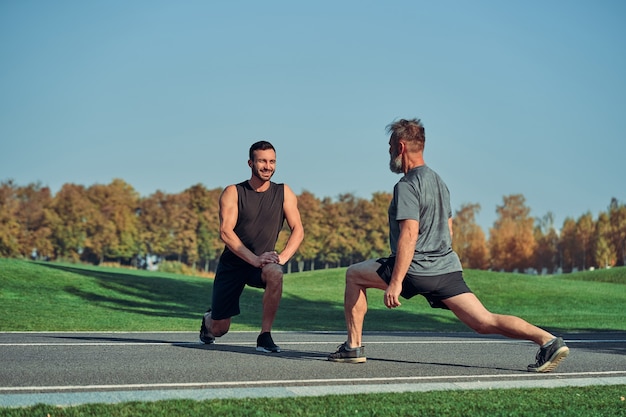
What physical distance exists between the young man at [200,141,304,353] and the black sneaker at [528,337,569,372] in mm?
2550

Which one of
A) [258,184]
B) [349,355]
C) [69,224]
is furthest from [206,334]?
[69,224]

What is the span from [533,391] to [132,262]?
270ft

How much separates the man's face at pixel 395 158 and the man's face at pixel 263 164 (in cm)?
175

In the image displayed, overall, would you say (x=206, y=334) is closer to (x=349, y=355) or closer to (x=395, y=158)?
(x=349, y=355)

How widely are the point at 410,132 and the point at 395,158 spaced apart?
0.79ft

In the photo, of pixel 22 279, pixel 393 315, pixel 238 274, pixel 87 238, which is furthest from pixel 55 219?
pixel 238 274

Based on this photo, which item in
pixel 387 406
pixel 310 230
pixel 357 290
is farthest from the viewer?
pixel 310 230

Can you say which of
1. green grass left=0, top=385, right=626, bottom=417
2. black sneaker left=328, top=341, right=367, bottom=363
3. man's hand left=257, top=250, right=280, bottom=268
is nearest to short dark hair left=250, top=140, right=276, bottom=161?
man's hand left=257, top=250, right=280, bottom=268

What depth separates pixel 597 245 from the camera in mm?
102188

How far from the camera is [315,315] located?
21172mm

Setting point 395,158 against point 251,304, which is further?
point 251,304

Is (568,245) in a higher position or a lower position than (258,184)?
higher

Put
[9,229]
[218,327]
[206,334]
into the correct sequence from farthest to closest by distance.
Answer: [9,229] → [206,334] → [218,327]

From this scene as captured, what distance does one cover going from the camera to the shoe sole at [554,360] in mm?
6766
